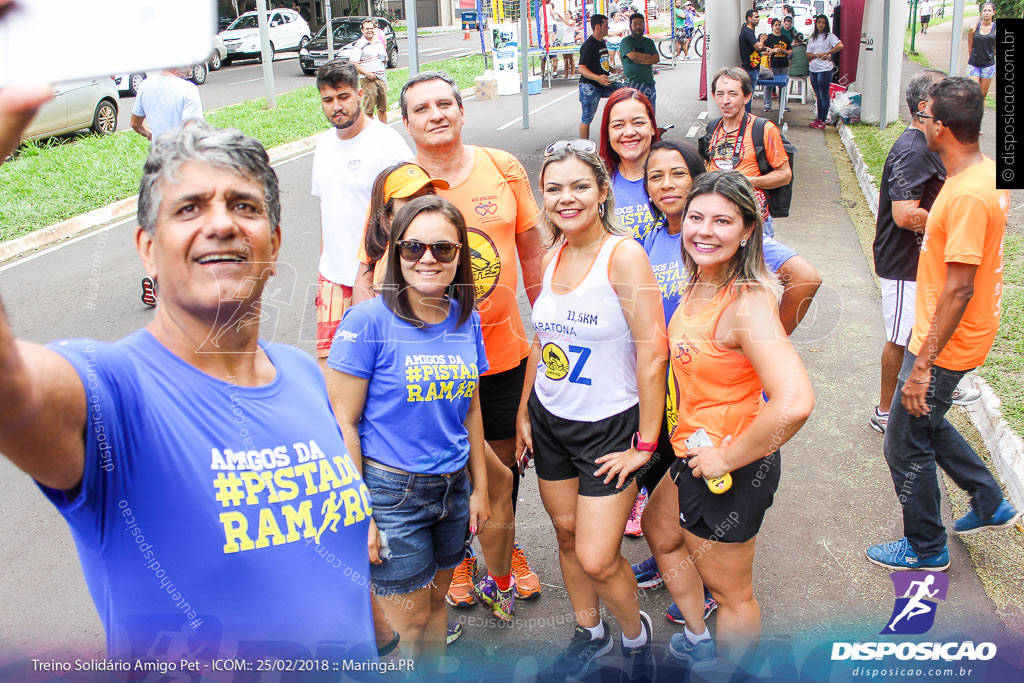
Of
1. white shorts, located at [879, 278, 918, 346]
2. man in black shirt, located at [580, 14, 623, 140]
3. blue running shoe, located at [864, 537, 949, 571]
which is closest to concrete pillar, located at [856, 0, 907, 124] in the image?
man in black shirt, located at [580, 14, 623, 140]

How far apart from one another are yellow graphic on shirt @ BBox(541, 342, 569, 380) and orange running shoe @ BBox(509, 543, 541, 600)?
0.89 meters

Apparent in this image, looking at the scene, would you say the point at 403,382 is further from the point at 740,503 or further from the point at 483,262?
the point at 740,503

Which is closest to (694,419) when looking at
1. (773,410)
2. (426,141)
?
(773,410)

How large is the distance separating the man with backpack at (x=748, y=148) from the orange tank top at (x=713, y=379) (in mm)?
1947

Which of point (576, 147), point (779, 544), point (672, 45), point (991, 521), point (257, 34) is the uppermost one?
point (257, 34)

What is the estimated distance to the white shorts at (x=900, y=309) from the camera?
12.8 ft

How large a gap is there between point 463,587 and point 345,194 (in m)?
1.91

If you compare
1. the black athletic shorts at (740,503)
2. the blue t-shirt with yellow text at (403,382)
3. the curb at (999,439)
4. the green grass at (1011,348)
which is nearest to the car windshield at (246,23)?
the green grass at (1011,348)

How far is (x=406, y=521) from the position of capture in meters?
2.40

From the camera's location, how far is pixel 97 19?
63 cm

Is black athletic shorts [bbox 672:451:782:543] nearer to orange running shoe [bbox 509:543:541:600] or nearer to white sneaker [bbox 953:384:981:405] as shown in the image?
orange running shoe [bbox 509:543:541:600]

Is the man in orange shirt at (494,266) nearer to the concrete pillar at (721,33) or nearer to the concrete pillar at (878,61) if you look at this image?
→ the concrete pillar at (721,33)

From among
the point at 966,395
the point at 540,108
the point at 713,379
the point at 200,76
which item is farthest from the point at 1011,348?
the point at 200,76

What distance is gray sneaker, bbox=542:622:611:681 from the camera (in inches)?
109
